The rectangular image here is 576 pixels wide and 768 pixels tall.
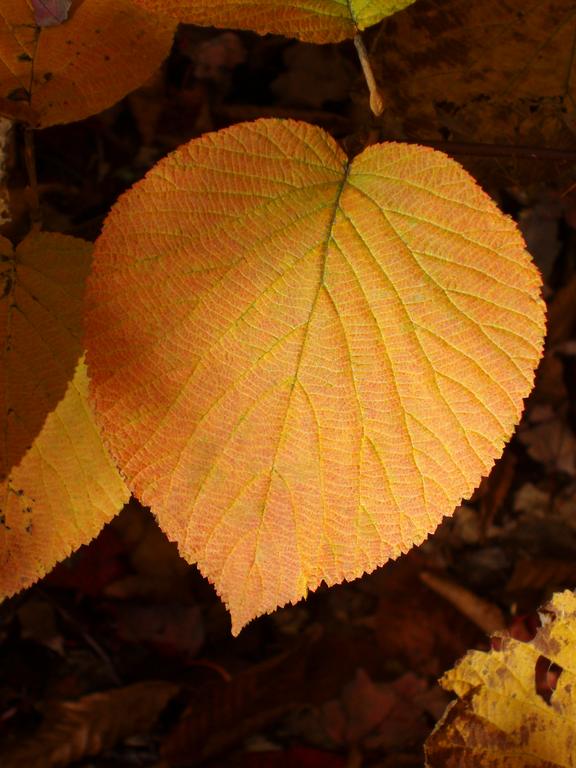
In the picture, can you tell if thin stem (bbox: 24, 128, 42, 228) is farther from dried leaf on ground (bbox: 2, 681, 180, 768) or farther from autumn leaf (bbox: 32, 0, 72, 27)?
dried leaf on ground (bbox: 2, 681, 180, 768)

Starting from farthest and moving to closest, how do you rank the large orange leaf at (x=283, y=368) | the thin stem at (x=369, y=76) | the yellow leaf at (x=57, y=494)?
the yellow leaf at (x=57, y=494)
the thin stem at (x=369, y=76)
the large orange leaf at (x=283, y=368)

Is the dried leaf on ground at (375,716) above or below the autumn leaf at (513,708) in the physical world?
below

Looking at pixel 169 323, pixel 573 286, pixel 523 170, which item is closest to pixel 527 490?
pixel 573 286

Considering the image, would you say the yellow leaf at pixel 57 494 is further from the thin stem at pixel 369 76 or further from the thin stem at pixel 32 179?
the thin stem at pixel 369 76

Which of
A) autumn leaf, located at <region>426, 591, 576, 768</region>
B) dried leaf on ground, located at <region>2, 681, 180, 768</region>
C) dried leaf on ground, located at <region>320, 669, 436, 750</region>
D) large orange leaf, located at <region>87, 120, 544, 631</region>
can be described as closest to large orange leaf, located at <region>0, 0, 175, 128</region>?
large orange leaf, located at <region>87, 120, 544, 631</region>

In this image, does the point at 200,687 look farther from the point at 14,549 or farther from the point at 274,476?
the point at 274,476

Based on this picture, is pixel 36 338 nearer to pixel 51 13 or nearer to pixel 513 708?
pixel 51 13

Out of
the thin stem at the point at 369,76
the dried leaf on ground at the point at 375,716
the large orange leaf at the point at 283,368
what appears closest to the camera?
the large orange leaf at the point at 283,368

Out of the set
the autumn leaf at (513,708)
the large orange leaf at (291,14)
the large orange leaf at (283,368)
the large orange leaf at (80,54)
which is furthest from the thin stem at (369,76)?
the autumn leaf at (513,708)
